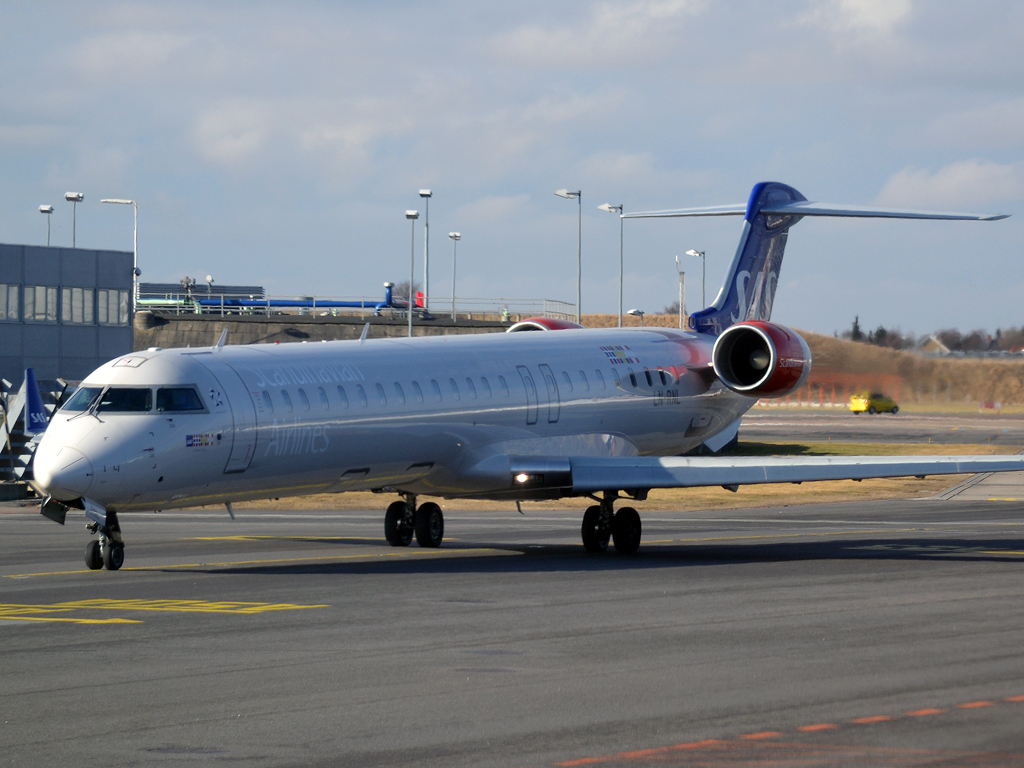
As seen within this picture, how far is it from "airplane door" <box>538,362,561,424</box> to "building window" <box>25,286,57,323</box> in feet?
103

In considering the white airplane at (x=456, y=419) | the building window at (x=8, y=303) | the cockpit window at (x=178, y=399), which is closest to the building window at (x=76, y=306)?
the building window at (x=8, y=303)

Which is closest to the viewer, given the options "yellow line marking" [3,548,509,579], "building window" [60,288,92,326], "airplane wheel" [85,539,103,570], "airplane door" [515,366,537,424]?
"airplane wheel" [85,539,103,570]

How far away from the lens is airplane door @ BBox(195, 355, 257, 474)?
19.8m

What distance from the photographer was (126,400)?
63.8 feet

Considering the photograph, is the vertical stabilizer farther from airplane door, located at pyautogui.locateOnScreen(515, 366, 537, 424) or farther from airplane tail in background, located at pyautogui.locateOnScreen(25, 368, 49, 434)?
airplane tail in background, located at pyautogui.locateOnScreen(25, 368, 49, 434)

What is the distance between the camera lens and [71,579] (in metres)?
19.8

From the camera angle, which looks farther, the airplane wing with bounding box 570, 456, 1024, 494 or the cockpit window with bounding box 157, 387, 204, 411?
the airplane wing with bounding box 570, 456, 1024, 494

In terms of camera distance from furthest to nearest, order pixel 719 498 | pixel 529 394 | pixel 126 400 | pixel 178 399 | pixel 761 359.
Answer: pixel 719 498
pixel 761 359
pixel 529 394
pixel 178 399
pixel 126 400

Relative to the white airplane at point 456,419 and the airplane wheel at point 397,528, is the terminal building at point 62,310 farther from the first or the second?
the airplane wheel at point 397,528

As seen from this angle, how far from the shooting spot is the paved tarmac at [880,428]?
2579 inches

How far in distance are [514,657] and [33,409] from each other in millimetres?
23581

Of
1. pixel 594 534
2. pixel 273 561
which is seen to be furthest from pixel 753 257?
pixel 273 561

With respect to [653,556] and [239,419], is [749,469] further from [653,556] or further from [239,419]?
[239,419]

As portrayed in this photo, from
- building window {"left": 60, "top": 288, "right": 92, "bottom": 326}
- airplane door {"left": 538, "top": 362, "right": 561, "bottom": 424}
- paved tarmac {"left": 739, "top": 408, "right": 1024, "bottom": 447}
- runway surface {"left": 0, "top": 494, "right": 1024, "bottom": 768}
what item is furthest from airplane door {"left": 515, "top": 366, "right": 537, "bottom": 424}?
paved tarmac {"left": 739, "top": 408, "right": 1024, "bottom": 447}
